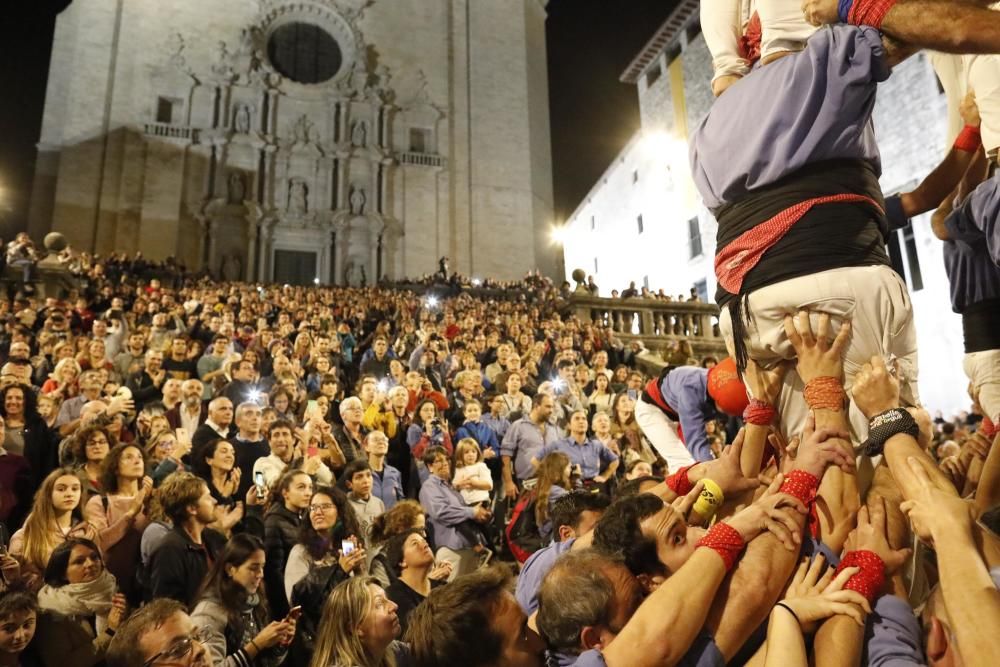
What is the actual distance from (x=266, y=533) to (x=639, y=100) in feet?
108

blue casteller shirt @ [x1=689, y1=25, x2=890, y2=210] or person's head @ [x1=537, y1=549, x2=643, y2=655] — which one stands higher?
blue casteller shirt @ [x1=689, y1=25, x2=890, y2=210]

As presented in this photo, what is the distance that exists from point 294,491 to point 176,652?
7.69 feet

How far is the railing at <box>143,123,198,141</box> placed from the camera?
98.1 ft

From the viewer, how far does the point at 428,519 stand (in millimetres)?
6352

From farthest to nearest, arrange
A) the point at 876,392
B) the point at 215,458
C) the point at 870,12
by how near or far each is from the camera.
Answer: the point at 215,458 → the point at 870,12 → the point at 876,392

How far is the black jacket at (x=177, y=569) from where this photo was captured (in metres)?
Answer: 4.32

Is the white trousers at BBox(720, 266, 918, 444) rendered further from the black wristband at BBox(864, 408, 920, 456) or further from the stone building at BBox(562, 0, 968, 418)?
the stone building at BBox(562, 0, 968, 418)

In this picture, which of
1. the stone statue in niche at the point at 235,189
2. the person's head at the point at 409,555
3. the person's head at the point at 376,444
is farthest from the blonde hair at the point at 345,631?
the stone statue in niche at the point at 235,189

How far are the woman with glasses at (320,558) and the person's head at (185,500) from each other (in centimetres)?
65

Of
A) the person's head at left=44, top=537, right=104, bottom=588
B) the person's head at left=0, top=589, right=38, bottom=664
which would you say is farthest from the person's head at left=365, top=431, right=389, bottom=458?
the person's head at left=0, top=589, right=38, bottom=664

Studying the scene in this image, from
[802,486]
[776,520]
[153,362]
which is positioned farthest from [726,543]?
[153,362]

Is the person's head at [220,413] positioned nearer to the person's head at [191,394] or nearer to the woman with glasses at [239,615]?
the person's head at [191,394]

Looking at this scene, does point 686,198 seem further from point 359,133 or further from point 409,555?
point 409,555

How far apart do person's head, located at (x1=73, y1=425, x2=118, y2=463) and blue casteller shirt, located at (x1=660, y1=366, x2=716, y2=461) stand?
4.22 meters
